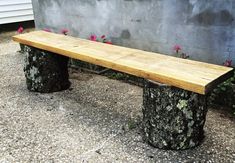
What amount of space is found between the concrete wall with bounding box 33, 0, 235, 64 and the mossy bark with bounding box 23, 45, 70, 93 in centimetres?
107

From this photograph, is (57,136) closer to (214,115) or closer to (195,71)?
(195,71)

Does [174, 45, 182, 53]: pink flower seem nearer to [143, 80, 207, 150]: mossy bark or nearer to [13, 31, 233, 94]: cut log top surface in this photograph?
[13, 31, 233, 94]: cut log top surface

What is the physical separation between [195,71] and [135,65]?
49 centimetres

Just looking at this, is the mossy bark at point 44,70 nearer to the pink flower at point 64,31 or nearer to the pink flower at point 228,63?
the pink flower at point 64,31

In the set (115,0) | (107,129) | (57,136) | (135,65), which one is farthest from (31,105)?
(115,0)

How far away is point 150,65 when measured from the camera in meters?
2.49

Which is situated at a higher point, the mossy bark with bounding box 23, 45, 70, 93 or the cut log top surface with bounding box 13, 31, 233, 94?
the cut log top surface with bounding box 13, 31, 233, 94

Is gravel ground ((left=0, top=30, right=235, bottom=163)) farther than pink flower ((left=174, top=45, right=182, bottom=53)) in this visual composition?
No

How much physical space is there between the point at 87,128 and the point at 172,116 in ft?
3.12

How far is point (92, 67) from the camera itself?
4.61 metres

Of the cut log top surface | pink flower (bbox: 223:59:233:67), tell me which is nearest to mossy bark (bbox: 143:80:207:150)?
the cut log top surface

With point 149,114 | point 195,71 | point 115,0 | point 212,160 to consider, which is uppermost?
point 115,0

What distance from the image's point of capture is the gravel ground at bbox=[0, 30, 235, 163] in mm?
2512

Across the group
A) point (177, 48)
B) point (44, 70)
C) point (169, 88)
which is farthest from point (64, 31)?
point (169, 88)
